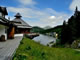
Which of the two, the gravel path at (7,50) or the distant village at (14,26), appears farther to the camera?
the distant village at (14,26)

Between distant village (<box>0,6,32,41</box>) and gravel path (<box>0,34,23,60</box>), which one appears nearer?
gravel path (<box>0,34,23,60</box>)

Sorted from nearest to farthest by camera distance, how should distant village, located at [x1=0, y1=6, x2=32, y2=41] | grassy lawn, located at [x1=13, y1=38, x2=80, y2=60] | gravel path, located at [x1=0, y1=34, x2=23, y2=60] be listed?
gravel path, located at [x1=0, y1=34, x2=23, y2=60] → grassy lawn, located at [x1=13, y1=38, x2=80, y2=60] → distant village, located at [x1=0, y1=6, x2=32, y2=41]

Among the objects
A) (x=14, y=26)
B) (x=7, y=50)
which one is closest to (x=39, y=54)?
(x=7, y=50)

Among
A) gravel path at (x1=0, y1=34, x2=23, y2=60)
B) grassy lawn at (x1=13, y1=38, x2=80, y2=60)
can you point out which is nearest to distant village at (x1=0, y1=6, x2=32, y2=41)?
gravel path at (x1=0, y1=34, x2=23, y2=60)

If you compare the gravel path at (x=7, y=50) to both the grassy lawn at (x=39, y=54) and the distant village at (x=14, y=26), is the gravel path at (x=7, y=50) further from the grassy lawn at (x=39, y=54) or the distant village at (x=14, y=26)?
the distant village at (x=14, y=26)

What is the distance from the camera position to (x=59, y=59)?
823cm

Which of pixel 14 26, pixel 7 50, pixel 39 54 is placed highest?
pixel 14 26

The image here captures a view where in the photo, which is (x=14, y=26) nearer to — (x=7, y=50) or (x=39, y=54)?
(x=7, y=50)

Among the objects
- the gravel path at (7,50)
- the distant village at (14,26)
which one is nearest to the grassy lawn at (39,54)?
the gravel path at (7,50)

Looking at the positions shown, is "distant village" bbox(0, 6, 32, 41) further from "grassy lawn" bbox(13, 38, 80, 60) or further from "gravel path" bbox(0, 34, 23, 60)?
"grassy lawn" bbox(13, 38, 80, 60)

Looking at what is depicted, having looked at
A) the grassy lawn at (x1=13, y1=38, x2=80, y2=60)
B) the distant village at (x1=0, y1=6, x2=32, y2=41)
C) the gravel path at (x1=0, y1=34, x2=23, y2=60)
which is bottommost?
the grassy lawn at (x1=13, y1=38, x2=80, y2=60)

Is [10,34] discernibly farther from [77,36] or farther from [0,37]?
[77,36]

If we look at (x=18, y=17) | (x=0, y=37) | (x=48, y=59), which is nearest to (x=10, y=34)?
(x=0, y=37)

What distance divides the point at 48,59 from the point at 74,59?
100 inches
